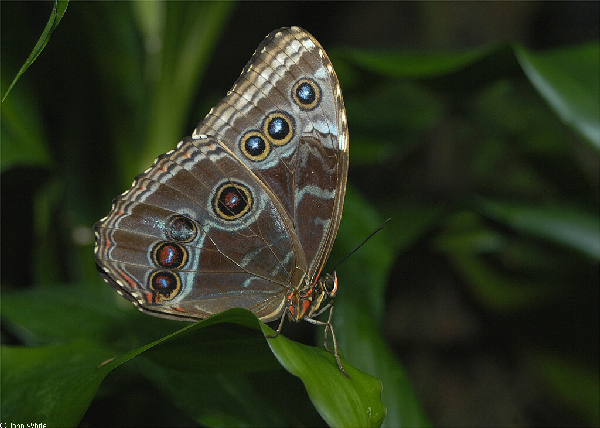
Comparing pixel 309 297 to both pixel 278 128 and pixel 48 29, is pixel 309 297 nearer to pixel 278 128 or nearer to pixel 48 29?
pixel 278 128

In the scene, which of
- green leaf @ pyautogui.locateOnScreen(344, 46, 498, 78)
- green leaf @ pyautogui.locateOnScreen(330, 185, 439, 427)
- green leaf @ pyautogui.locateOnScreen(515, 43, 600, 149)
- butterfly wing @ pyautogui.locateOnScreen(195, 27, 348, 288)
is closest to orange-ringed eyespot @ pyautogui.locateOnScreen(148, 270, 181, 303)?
butterfly wing @ pyautogui.locateOnScreen(195, 27, 348, 288)

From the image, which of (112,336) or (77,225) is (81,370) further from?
(77,225)

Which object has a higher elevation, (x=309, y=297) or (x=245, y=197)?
(x=245, y=197)

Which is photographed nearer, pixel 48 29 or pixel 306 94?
pixel 48 29

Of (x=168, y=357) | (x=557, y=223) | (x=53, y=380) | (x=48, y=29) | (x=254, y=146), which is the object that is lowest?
(x=53, y=380)

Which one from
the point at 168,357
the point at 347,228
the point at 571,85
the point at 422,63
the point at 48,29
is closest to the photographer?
the point at 48,29

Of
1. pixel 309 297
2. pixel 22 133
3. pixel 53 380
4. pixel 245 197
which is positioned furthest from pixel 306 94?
pixel 22 133

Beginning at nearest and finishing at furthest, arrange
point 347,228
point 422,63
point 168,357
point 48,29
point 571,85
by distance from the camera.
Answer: point 48,29
point 168,357
point 571,85
point 422,63
point 347,228

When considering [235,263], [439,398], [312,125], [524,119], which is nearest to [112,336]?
[235,263]
